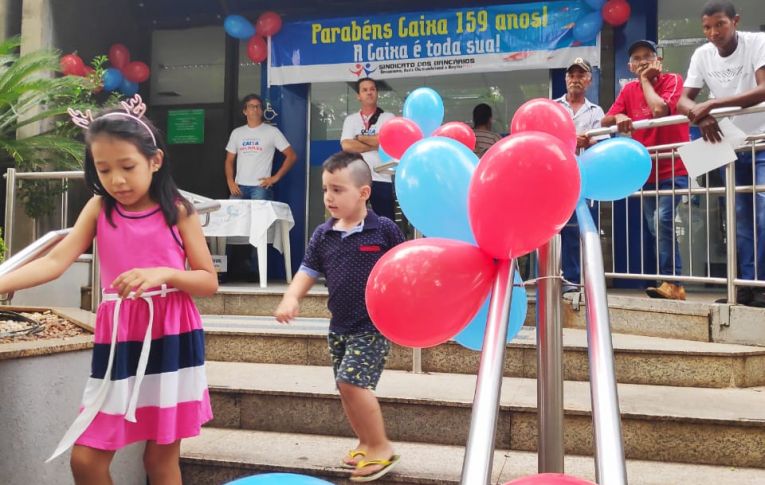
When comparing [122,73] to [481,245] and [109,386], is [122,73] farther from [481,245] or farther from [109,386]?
[481,245]

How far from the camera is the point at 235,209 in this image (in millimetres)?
5719

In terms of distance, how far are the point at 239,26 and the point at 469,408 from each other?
18.3 feet

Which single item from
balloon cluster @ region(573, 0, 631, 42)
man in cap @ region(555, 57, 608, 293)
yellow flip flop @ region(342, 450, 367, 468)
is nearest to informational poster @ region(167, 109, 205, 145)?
balloon cluster @ region(573, 0, 631, 42)

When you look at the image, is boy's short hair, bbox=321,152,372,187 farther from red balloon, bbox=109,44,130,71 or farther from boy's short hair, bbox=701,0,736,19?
red balloon, bbox=109,44,130,71

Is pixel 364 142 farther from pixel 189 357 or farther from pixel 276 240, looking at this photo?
pixel 189 357

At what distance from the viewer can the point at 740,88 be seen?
371 centimetres

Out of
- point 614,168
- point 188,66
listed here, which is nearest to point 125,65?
point 188,66

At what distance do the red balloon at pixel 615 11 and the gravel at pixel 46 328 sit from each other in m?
5.43

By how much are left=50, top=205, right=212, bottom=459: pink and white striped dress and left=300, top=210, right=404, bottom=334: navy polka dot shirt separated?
769 mm

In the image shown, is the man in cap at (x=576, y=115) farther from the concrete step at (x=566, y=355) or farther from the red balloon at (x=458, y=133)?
the red balloon at (x=458, y=133)

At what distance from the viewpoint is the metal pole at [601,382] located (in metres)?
0.88

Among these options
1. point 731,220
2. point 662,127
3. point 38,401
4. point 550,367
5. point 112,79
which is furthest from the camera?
point 112,79

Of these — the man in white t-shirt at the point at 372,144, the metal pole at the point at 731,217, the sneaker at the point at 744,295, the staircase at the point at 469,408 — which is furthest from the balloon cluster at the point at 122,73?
the sneaker at the point at 744,295

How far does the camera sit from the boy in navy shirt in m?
2.44
